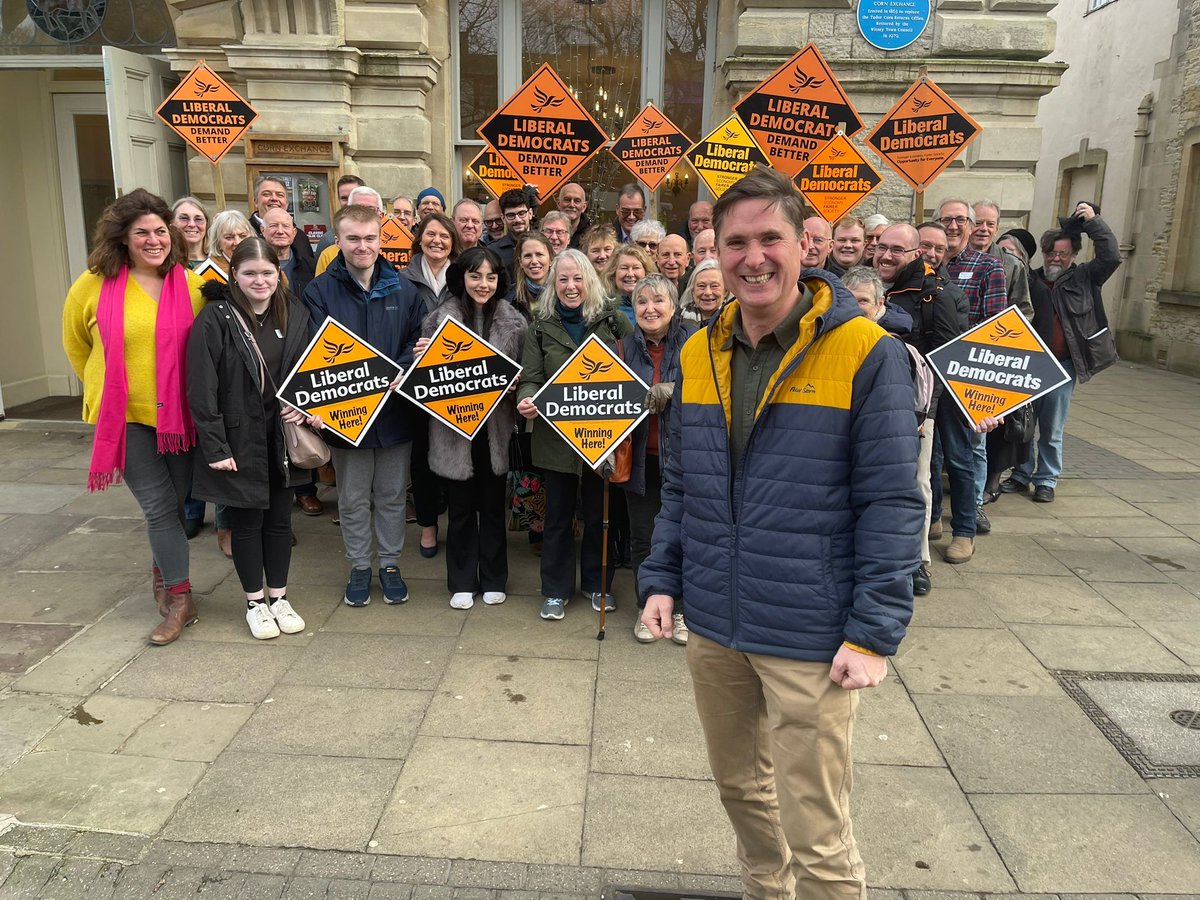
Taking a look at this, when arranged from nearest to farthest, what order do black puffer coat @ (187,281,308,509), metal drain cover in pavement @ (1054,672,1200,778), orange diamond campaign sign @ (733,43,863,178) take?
metal drain cover in pavement @ (1054,672,1200,778), black puffer coat @ (187,281,308,509), orange diamond campaign sign @ (733,43,863,178)

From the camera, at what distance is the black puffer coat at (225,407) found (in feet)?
14.0

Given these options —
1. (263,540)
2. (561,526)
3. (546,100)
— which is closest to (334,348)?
(263,540)

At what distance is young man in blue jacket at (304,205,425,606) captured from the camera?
15.5ft

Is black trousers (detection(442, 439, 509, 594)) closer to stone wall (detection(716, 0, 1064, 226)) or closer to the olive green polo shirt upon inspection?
the olive green polo shirt

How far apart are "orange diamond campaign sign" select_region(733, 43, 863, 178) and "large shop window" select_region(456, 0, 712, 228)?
310cm

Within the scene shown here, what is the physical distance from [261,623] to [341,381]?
1.32 m

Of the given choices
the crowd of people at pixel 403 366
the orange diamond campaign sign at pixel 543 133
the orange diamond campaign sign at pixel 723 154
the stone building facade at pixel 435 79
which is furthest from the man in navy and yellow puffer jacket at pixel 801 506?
the stone building facade at pixel 435 79

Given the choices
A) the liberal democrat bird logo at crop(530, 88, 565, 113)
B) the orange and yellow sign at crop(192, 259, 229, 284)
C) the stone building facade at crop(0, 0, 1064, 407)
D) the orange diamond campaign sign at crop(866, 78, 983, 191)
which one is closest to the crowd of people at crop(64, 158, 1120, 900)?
the orange and yellow sign at crop(192, 259, 229, 284)

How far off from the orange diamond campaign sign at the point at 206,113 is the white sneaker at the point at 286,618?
461 centimetres

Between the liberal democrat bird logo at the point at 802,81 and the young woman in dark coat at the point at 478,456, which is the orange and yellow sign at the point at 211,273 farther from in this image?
the liberal democrat bird logo at the point at 802,81

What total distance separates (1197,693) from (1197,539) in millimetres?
Result: 2713

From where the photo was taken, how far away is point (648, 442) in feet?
15.6

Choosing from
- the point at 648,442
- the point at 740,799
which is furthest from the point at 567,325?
the point at 740,799

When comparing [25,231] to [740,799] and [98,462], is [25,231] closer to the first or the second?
[98,462]
